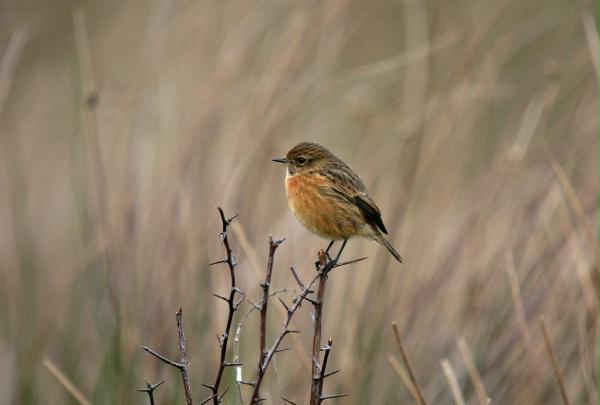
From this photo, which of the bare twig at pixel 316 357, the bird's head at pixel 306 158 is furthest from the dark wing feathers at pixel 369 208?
the bare twig at pixel 316 357

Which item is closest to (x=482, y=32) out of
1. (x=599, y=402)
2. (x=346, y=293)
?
(x=346, y=293)

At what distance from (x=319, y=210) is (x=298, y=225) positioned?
77 cm

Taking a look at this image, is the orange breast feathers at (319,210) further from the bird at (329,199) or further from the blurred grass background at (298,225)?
the blurred grass background at (298,225)

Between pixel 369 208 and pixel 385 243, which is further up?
pixel 369 208

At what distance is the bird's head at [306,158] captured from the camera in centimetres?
382

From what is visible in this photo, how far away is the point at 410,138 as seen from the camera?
402 centimetres

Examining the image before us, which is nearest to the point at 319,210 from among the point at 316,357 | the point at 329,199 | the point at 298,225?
the point at 329,199

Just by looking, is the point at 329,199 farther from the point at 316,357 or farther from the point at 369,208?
the point at 316,357

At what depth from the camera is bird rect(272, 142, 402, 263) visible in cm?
363

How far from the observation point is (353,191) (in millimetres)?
3816

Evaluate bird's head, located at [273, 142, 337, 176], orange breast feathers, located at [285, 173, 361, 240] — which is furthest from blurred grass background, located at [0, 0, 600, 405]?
orange breast feathers, located at [285, 173, 361, 240]

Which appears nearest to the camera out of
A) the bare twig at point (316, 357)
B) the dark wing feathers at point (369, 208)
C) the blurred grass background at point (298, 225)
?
the bare twig at point (316, 357)

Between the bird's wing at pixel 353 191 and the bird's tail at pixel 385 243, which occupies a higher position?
the bird's wing at pixel 353 191

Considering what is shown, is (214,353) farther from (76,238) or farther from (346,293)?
(76,238)
